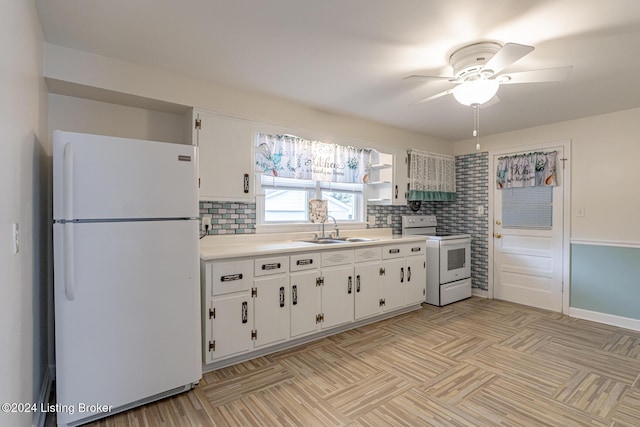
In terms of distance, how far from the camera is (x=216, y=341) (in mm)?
2383

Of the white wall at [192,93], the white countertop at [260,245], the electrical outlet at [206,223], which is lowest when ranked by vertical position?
the white countertop at [260,245]

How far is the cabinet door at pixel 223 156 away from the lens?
8.93 ft

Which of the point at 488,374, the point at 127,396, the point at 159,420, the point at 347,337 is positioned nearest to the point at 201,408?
the point at 159,420

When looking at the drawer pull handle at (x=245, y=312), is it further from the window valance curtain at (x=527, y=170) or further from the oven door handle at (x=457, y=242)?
the window valance curtain at (x=527, y=170)

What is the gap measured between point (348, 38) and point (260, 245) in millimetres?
1822

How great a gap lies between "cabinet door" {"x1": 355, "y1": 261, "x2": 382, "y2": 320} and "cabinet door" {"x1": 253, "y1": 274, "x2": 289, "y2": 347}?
82 cm

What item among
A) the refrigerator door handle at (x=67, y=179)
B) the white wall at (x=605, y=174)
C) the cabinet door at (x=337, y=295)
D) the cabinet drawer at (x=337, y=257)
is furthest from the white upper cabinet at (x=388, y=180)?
the refrigerator door handle at (x=67, y=179)

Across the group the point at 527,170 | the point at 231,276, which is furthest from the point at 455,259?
the point at 231,276

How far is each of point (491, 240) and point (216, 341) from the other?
382cm

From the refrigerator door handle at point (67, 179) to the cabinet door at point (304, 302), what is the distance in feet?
5.25

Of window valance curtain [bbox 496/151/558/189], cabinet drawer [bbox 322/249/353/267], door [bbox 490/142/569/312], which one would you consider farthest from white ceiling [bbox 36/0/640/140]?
cabinet drawer [bbox 322/249/353/267]

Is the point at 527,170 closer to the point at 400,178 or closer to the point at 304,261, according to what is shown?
the point at 400,178

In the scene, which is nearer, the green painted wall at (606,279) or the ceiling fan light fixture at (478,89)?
the ceiling fan light fixture at (478,89)

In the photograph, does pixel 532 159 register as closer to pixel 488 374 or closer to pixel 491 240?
pixel 491 240
